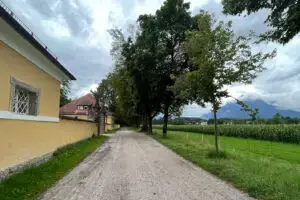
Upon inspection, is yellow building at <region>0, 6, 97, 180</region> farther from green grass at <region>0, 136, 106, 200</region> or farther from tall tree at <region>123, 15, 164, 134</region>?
tall tree at <region>123, 15, 164, 134</region>

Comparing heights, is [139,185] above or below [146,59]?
below

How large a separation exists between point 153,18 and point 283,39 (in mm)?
20808

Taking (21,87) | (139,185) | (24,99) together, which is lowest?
(139,185)

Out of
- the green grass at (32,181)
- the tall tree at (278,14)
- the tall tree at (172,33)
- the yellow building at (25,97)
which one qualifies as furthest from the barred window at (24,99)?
the tall tree at (172,33)

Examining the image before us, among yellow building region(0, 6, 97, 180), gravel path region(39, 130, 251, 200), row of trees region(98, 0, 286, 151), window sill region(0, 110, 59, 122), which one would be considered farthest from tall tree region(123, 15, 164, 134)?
gravel path region(39, 130, 251, 200)

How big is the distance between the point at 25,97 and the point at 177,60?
19545 millimetres

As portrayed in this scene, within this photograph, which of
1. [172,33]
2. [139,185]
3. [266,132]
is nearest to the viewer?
[139,185]

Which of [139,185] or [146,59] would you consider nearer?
[139,185]

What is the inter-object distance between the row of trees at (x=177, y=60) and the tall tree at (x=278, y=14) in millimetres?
643

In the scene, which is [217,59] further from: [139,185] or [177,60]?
[177,60]

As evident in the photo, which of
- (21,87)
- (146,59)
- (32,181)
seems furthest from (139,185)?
(146,59)

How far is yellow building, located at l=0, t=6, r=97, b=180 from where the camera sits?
21.7ft

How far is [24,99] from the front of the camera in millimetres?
9031

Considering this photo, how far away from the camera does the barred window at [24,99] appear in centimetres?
795
